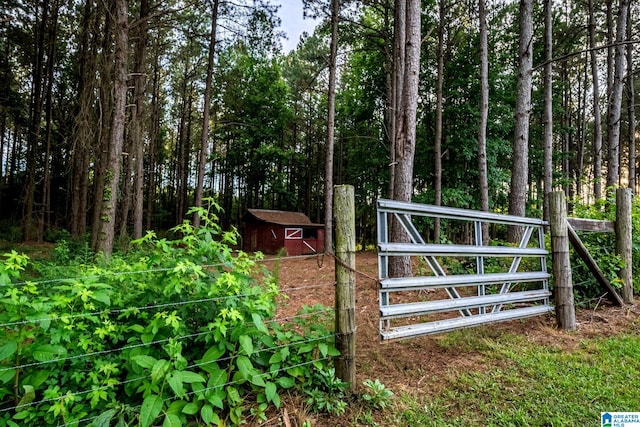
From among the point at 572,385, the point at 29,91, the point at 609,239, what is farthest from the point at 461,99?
the point at 29,91

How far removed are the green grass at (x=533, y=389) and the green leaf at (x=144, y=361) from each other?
5.04 ft

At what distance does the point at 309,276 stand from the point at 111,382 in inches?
245

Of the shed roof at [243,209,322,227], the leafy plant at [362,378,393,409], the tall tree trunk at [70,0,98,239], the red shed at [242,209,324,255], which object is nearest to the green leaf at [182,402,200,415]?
the leafy plant at [362,378,393,409]

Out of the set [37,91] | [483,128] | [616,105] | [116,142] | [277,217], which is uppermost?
[37,91]

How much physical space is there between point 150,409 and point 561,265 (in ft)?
14.1

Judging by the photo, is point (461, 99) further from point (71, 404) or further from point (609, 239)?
point (71, 404)

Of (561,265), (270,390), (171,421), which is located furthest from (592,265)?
(171,421)

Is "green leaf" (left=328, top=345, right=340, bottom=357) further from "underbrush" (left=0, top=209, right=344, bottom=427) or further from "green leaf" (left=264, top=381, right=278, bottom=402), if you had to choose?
"green leaf" (left=264, top=381, right=278, bottom=402)

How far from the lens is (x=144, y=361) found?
1735 millimetres

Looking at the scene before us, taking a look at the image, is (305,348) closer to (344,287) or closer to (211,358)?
(344,287)

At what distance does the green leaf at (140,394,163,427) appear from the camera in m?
1.61

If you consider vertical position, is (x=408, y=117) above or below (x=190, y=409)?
above

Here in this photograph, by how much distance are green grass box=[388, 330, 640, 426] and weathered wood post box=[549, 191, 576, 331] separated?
0.48 m

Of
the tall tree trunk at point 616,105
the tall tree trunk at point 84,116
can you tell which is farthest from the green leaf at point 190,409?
the tall tree trunk at point 616,105
